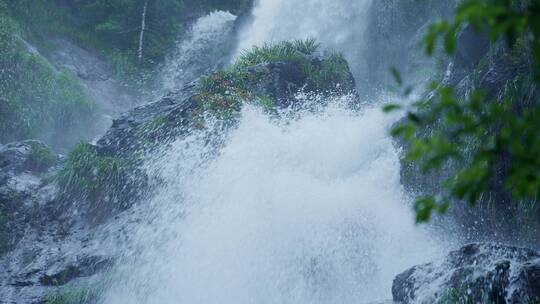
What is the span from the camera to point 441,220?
35.3 feet

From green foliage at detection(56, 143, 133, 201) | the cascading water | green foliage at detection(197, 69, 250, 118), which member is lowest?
green foliage at detection(56, 143, 133, 201)

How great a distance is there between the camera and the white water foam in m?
9.80

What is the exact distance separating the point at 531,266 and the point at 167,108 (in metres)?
10.7

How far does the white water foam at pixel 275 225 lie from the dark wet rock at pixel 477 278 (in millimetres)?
2055

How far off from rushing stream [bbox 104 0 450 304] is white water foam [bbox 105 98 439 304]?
2cm

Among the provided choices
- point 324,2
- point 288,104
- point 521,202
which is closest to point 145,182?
point 288,104

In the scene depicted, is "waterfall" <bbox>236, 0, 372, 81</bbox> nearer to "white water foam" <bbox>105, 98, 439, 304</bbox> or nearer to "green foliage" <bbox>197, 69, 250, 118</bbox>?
"green foliage" <bbox>197, 69, 250, 118</bbox>

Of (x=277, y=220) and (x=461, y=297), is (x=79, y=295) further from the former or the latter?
(x=461, y=297)

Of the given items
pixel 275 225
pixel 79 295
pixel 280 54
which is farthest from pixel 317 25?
pixel 79 295

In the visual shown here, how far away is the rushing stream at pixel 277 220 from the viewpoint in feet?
32.2

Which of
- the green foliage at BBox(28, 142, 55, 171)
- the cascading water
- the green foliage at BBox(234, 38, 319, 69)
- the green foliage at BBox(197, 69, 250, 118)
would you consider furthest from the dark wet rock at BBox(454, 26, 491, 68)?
the cascading water

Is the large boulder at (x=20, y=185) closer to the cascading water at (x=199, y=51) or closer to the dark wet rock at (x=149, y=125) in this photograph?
the dark wet rock at (x=149, y=125)

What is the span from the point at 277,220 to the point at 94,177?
16.4 feet

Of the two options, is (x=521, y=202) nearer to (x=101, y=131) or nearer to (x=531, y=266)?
(x=531, y=266)
